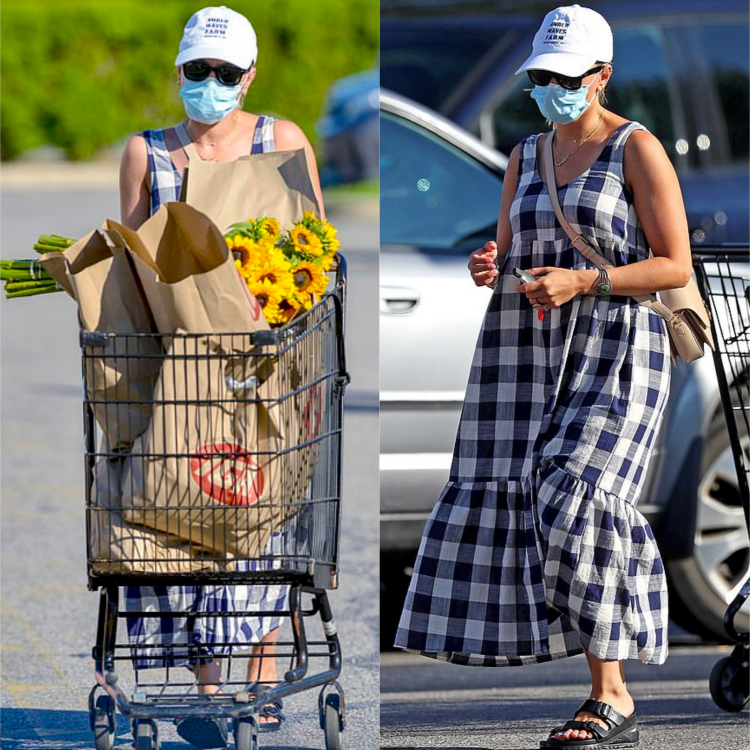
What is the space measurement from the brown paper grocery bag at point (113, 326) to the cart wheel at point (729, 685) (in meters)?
2.06

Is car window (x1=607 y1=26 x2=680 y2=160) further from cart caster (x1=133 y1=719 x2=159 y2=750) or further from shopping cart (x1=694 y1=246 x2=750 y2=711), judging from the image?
cart caster (x1=133 y1=719 x2=159 y2=750)

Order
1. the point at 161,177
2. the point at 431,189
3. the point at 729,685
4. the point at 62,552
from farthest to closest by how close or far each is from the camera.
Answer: the point at 62,552
the point at 431,189
the point at 729,685
the point at 161,177

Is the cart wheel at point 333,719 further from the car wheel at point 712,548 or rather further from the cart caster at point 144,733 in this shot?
the car wheel at point 712,548

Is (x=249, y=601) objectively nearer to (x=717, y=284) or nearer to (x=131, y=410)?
(x=131, y=410)

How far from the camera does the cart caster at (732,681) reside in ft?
15.0

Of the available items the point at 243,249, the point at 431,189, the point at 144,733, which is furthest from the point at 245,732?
the point at 431,189

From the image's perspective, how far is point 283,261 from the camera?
144 inches

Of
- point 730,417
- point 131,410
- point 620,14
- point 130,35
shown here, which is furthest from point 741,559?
point 130,35

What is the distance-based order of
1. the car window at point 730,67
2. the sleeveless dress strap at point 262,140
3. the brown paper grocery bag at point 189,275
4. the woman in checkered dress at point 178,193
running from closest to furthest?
the brown paper grocery bag at point 189,275
the woman in checkered dress at point 178,193
the sleeveless dress strap at point 262,140
the car window at point 730,67

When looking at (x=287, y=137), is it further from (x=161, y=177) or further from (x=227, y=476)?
(x=227, y=476)

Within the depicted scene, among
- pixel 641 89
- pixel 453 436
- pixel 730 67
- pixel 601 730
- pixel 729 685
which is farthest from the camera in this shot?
pixel 730 67

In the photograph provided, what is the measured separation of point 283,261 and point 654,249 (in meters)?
0.98

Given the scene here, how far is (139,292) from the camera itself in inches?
143

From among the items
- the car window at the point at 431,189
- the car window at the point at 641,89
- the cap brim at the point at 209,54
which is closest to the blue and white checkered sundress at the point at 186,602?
the cap brim at the point at 209,54
